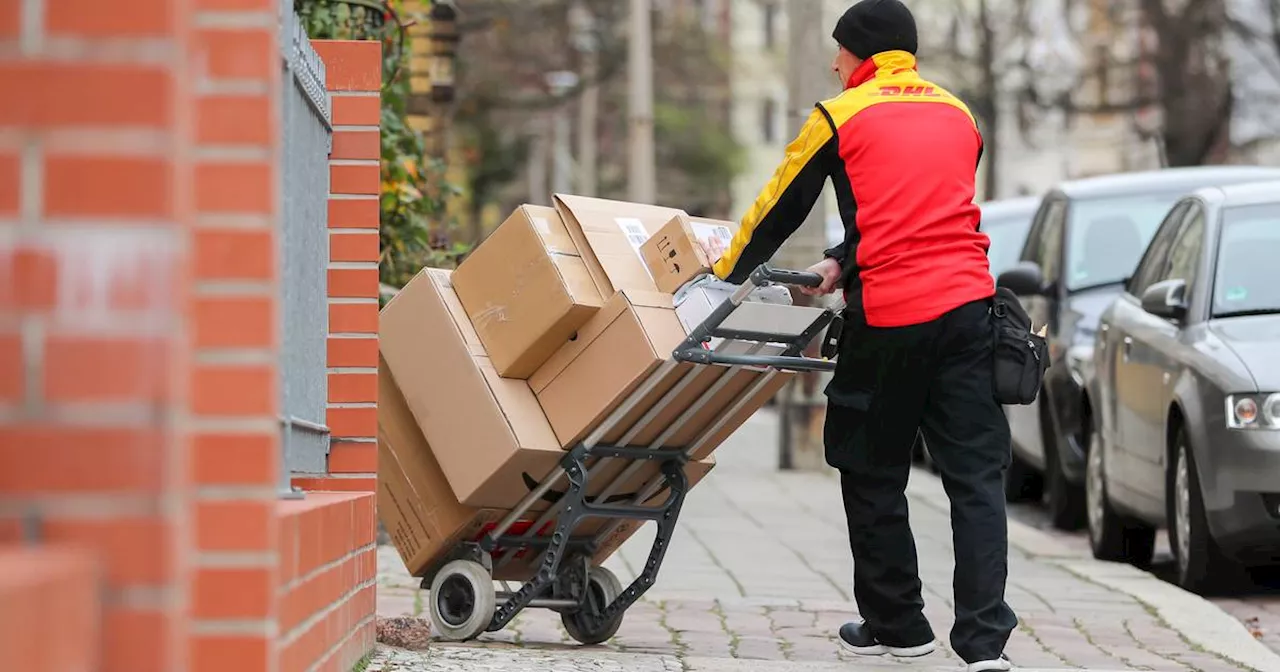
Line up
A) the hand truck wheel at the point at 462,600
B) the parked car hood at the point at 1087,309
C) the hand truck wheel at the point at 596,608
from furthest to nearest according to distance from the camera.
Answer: the parked car hood at the point at 1087,309
the hand truck wheel at the point at 596,608
the hand truck wheel at the point at 462,600

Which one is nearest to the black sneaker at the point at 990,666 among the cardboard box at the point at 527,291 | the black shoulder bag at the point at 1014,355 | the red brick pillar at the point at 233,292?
the black shoulder bag at the point at 1014,355

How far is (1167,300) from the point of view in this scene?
9219 mm

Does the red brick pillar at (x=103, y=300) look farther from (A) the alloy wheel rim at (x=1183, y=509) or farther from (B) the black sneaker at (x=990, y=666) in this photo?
(A) the alloy wheel rim at (x=1183, y=509)

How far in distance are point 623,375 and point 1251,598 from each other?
414 cm

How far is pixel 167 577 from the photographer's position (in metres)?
2.57

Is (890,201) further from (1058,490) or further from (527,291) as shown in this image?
(1058,490)

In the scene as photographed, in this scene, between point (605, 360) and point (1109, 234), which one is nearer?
point (605, 360)

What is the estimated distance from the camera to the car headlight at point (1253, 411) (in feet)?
27.5

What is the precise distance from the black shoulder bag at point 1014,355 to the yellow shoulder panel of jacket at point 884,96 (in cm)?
49

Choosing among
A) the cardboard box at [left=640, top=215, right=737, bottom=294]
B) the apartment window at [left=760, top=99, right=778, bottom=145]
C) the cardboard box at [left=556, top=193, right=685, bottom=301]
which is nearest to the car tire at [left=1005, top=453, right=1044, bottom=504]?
the cardboard box at [left=556, top=193, right=685, bottom=301]

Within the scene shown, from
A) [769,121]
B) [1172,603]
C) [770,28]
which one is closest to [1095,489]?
[1172,603]

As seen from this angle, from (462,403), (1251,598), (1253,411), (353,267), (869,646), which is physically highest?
(353,267)

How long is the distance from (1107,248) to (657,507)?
264 inches

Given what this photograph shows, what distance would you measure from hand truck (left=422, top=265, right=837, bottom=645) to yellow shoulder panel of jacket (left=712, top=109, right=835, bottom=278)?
140 millimetres
